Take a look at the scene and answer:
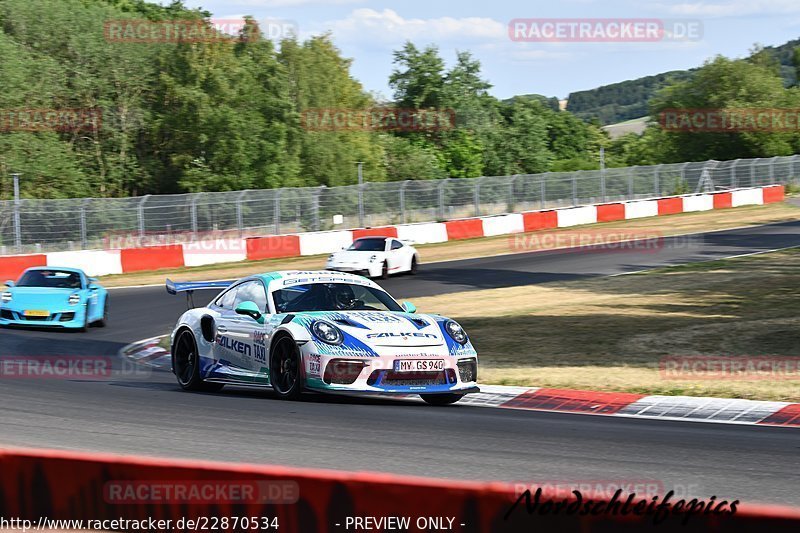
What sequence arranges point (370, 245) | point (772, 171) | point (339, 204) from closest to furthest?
point (370, 245) → point (339, 204) → point (772, 171)

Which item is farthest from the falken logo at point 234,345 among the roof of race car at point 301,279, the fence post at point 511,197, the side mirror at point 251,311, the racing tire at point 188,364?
the fence post at point 511,197

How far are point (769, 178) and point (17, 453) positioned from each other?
50.8 meters

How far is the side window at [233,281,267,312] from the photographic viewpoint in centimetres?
1173

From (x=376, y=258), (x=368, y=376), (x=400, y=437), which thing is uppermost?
(x=376, y=258)

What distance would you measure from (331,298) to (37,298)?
920cm

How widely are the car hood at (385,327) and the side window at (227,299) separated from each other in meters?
1.50

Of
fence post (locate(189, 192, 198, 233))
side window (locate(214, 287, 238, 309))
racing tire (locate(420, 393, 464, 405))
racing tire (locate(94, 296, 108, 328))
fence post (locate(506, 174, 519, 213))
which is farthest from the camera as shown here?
fence post (locate(506, 174, 519, 213))

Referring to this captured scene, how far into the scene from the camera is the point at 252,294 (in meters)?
12.0

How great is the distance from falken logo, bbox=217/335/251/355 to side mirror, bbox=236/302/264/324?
0.32m

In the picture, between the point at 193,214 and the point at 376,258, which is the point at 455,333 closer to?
the point at 376,258

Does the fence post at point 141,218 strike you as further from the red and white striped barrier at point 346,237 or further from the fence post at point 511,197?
the fence post at point 511,197

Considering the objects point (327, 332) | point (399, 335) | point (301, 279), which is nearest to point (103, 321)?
point (301, 279)

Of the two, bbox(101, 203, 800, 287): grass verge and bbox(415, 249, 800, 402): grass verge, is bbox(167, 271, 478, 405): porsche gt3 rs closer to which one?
bbox(415, 249, 800, 402): grass verge

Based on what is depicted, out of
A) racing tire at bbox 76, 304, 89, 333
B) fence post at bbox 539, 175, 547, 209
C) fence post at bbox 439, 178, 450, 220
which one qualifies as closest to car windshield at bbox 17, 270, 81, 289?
racing tire at bbox 76, 304, 89, 333
